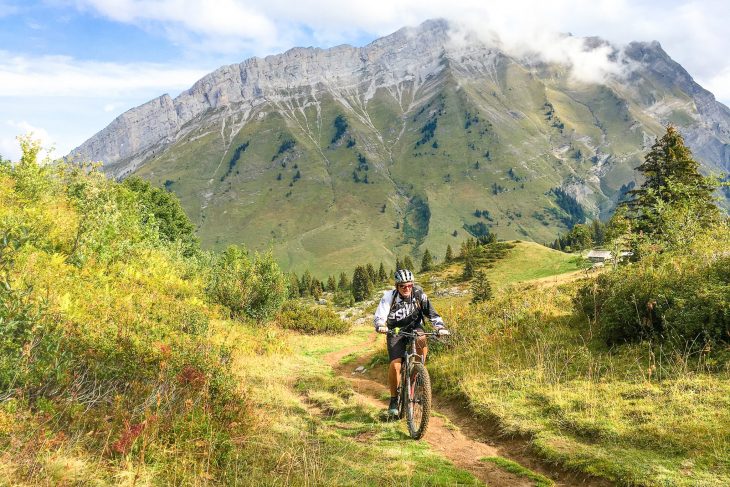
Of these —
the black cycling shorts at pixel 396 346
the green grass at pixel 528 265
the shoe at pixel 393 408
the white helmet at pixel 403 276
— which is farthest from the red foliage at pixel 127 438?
the green grass at pixel 528 265

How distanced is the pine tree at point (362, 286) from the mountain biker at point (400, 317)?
108 metres

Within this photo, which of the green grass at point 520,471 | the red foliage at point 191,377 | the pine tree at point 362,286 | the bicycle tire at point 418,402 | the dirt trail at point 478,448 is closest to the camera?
the green grass at point 520,471

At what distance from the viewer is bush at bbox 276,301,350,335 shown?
3180 cm

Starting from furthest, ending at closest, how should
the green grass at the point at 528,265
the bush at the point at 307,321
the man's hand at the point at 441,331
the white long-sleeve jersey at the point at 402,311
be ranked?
the green grass at the point at 528,265, the bush at the point at 307,321, the white long-sleeve jersey at the point at 402,311, the man's hand at the point at 441,331

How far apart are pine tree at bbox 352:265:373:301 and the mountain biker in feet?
356

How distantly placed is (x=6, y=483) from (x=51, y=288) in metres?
6.69

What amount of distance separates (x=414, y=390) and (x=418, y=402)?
30 cm

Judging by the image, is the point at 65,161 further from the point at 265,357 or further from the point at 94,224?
the point at 265,357

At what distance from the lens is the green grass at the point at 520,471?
278 inches

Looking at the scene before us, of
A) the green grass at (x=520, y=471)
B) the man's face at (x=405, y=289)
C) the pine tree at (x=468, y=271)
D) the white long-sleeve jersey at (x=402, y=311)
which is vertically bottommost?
the green grass at (x=520, y=471)

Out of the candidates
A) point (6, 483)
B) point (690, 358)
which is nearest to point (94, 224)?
point (6, 483)

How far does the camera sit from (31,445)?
5555 millimetres

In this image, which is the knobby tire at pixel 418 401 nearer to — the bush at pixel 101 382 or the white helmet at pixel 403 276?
the white helmet at pixel 403 276

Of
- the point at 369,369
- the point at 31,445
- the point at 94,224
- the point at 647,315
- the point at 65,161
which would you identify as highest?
the point at 65,161
